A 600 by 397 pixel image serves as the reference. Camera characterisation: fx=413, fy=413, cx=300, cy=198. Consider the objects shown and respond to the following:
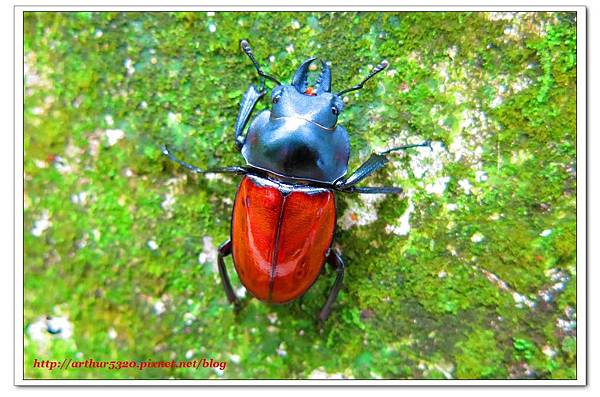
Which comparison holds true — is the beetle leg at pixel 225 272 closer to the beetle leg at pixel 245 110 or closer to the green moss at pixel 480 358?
the beetle leg at pixel 245 110

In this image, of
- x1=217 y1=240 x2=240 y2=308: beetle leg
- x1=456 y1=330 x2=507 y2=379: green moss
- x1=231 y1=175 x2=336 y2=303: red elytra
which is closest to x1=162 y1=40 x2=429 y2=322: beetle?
x1=231 y1=175 x2=336 y2=303: red elytra

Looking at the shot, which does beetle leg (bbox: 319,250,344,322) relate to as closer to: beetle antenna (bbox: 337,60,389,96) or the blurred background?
the blurred background

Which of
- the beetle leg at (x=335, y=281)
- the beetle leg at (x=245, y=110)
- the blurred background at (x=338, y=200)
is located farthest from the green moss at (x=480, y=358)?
the beetle leg at (x=245, y=110)

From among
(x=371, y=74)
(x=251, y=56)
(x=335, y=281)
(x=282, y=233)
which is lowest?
(x=335, y=281)

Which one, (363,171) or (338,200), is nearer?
(363,171)

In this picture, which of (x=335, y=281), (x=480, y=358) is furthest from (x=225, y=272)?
(x=480, y=358)

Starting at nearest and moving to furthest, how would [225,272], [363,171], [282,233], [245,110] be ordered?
[282,233], [363,171], [245,110], [225,272]

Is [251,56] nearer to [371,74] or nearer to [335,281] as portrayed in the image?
[371,74]
